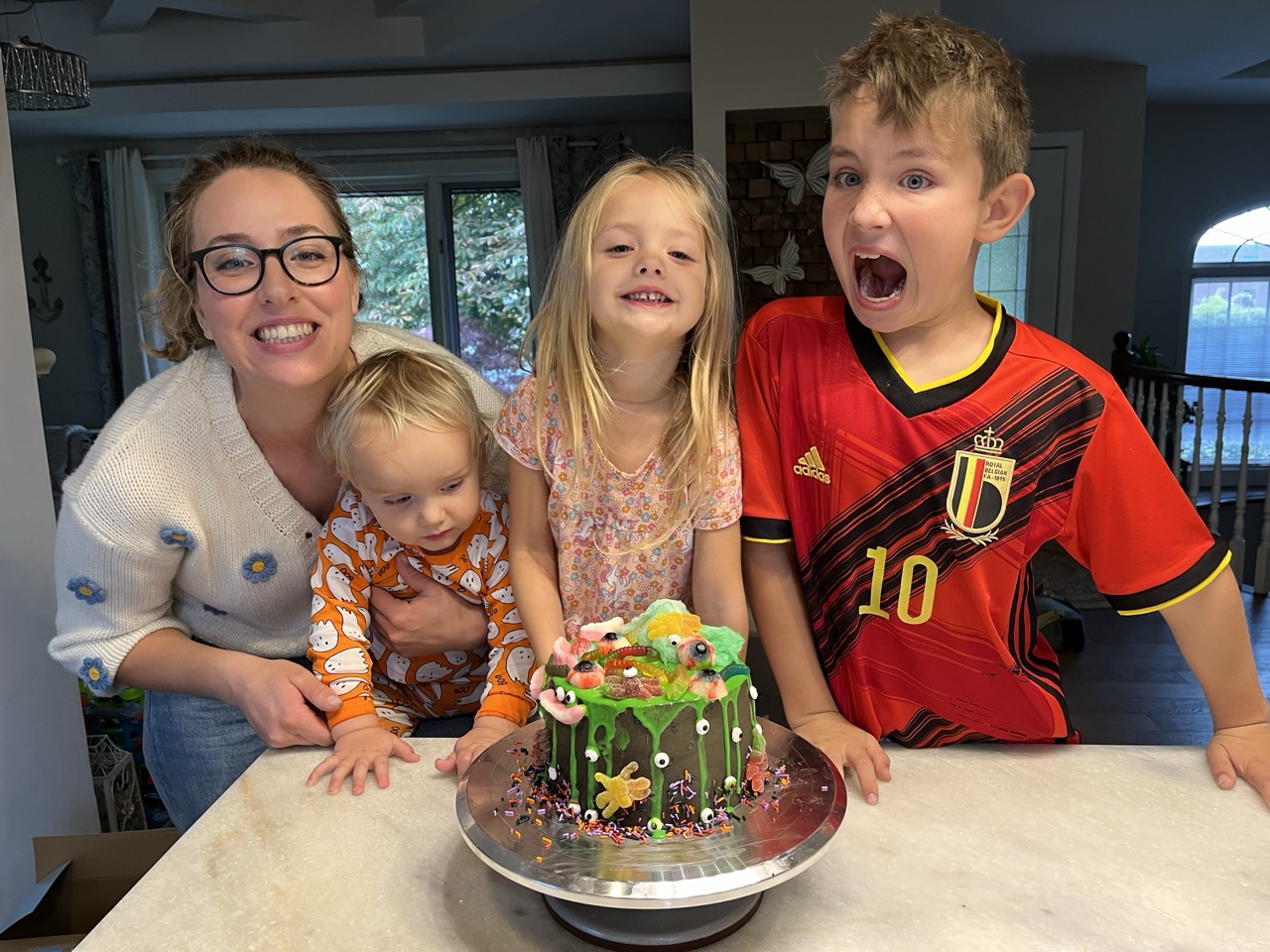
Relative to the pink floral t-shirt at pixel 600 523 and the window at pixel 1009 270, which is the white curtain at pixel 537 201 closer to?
the window at pixel 1009 270

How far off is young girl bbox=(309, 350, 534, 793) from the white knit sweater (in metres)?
0.10

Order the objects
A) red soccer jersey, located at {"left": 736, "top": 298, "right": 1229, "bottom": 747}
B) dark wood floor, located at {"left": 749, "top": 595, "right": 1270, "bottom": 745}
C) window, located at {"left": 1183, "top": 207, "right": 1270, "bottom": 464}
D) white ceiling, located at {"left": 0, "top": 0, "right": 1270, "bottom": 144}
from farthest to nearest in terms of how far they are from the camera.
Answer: window, located at {"left": 1183, "top": 207, "right": 1270, "bottom": 464}, white ceiling, located at {"left": 0, "top": 0, "right": 1270, "bottom": 144}, dark wood floor, located at {"left": 749, "top": 595, "right": 1270, "bottom": 745}, red soccer jersey, located at {"left": 736, "top": 298, "right": 1229, "bottom": 747}

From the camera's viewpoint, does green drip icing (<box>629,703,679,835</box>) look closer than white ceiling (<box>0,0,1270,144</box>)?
Yes

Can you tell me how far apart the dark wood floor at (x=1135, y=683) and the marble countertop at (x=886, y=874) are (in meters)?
2.49

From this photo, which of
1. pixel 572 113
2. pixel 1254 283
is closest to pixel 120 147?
pixel 572 113

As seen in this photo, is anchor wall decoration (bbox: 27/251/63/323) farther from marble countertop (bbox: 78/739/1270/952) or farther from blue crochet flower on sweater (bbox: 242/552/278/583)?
marble countertop (bbox: 78/739/1270/952)

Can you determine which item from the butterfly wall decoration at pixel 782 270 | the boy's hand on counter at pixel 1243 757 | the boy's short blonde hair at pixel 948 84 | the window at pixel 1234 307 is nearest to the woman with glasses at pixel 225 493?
the boy's short blonde hair at pixel 948 84

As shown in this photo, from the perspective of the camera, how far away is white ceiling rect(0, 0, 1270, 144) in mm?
5055

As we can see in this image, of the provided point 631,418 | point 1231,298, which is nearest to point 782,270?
point 631,418

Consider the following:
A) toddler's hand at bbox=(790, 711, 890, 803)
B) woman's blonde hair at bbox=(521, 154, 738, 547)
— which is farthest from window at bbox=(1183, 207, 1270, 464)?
toddler's hand at bbox=(790, 711, 890, 803)

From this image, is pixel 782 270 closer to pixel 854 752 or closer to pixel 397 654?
pixel 397 654

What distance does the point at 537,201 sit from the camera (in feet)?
23.0

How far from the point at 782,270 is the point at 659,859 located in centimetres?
392

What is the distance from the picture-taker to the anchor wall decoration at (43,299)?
7332 millimetres
